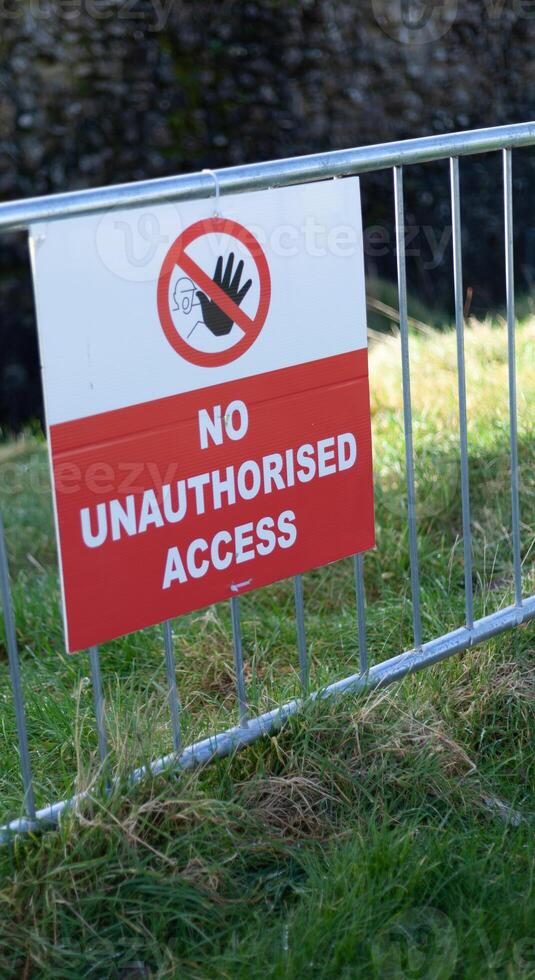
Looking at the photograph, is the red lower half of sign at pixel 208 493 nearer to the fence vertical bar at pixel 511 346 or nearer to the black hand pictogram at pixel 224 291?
the black hand pictogram at pixel 224 291

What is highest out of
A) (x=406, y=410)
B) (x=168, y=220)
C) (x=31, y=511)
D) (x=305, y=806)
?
(x=168, y=220)

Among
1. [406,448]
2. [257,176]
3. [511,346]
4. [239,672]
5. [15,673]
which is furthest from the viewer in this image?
[511,346]

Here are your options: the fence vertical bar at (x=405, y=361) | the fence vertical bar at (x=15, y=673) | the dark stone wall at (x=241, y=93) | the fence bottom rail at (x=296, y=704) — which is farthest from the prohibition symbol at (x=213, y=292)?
the dark stone wall at (x=241, y=93)

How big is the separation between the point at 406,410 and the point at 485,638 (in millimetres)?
597

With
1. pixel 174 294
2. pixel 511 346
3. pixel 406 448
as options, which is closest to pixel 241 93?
pixel 511 346

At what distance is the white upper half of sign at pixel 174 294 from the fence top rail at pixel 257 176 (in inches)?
0.9

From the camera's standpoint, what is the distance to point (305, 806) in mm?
2266

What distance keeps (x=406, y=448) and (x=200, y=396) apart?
556 mm

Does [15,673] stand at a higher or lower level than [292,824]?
higher

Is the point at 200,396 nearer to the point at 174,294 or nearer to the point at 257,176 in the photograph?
the point at 174,294

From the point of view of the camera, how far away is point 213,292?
2.14 metres

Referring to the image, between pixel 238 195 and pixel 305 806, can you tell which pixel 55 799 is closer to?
pixel 305 806

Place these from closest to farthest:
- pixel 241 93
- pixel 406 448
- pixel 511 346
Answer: pixel 406 448 → pixel 511 346 → pixel 241 93

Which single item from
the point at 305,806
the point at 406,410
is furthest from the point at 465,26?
the point at 305,806
